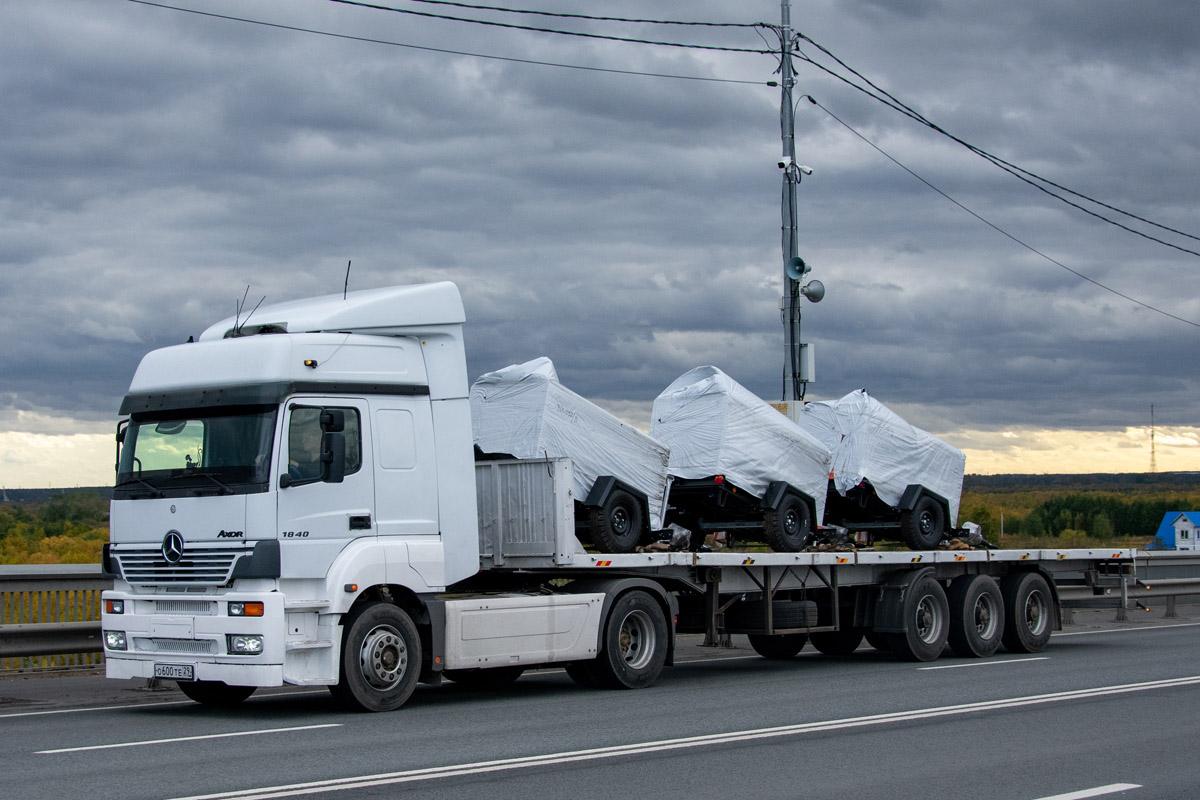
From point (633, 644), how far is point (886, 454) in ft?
16.6

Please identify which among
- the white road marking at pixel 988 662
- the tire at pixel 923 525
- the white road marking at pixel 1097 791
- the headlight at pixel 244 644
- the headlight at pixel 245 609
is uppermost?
the tire at pixel 923 525

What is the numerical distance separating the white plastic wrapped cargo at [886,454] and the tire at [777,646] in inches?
81.9

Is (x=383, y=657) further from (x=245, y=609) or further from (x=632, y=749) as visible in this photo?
(x=632, y=749)

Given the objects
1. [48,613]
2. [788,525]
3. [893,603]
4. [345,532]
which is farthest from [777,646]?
[48,613]

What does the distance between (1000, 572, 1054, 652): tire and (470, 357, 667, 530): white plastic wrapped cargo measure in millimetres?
5670

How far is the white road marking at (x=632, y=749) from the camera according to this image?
7.44 m

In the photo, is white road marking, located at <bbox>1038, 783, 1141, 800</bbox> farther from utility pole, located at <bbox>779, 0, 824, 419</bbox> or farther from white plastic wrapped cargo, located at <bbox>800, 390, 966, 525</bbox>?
utility pole, located at <bbox>779, 0, 824, 419</bbox>

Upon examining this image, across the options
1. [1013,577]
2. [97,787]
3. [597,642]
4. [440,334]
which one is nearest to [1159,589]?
[1013,577]

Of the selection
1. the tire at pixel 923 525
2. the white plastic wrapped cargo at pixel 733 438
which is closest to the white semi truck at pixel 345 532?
the white plastic wrapped cargo at pixel 733 438

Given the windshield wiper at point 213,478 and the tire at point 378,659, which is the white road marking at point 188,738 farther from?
the windshield wiper at point 213,478

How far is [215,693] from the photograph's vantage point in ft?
39.3

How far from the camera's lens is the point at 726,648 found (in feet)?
60.6

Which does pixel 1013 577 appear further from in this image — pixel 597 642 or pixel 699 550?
pixel 597 642

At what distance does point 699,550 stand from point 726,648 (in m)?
4.16
